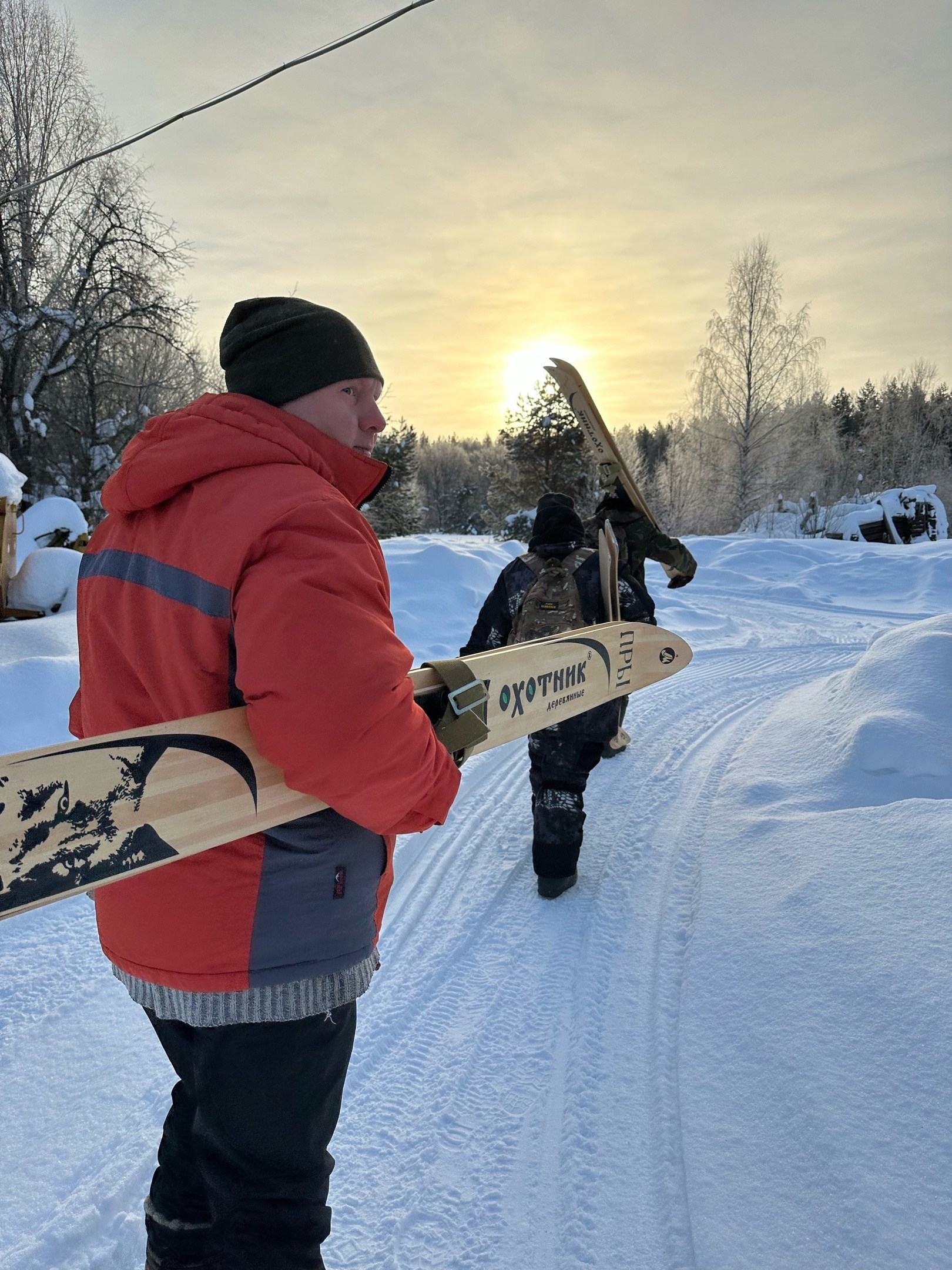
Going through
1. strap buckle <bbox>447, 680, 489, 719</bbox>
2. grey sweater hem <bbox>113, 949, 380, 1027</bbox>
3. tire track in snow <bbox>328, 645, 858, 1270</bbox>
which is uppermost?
strap buckle <bbox>447, 680, 489, 719</bbox>

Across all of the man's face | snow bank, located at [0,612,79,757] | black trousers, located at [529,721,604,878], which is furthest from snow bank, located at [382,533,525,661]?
the man's face

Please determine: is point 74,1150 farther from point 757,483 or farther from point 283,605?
point 757,483

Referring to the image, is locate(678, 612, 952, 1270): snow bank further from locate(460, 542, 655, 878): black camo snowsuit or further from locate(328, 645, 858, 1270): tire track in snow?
locate(460, 542, 655, 878): black camo snowsuit

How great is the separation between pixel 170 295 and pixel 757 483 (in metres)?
20.1

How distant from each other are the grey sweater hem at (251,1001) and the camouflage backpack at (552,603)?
231 cm

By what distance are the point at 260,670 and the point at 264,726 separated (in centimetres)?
9

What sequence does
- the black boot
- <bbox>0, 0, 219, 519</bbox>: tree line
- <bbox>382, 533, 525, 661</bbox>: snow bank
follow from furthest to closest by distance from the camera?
<bbox>0, 0, 219, 519</bbox>: tree line
<bbox>382, 533, 525, 661</bbox>: snow bank
the black boot

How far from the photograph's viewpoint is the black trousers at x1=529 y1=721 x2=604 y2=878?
127 inches

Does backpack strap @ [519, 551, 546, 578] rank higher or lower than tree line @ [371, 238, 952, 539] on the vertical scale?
lower

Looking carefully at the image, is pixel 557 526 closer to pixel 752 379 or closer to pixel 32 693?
pixel 32 693

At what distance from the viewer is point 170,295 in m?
17.8

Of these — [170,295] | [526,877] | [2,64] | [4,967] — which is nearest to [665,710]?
[526,877]

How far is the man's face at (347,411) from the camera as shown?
1.36 metres

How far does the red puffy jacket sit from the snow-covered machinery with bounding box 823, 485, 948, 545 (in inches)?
911
